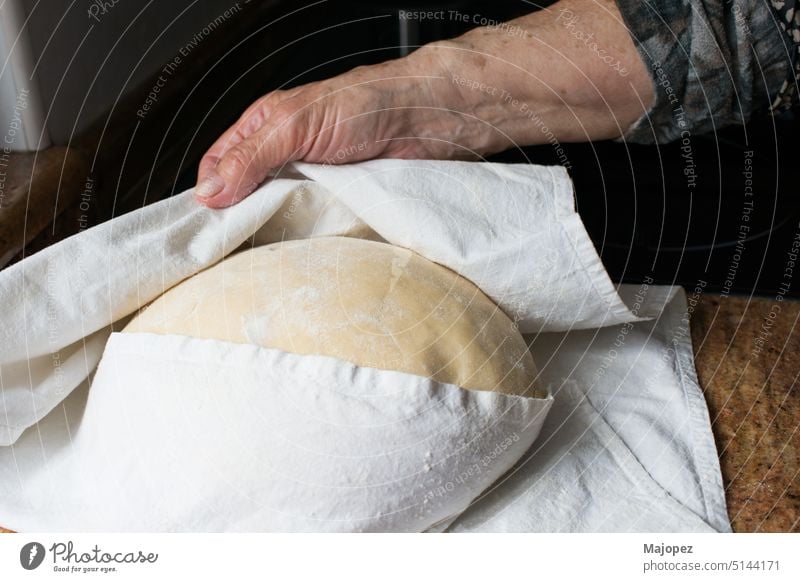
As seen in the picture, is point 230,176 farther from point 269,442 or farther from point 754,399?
point 754,399

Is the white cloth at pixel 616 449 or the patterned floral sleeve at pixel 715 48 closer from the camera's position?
the white cloth at pixel 616 449

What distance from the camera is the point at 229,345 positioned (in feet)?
1.54

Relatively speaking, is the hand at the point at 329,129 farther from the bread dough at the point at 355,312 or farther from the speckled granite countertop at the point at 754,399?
the speckled granite countertop at the point at 754,399

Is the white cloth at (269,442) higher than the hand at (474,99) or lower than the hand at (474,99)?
lower

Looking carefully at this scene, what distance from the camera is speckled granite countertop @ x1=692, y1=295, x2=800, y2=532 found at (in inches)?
22.2

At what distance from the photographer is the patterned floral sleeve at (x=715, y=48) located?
654 mm

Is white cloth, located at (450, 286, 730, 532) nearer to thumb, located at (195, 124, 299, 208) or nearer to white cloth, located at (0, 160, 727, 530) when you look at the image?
white cloth, located at (0, 160, 727, 530)

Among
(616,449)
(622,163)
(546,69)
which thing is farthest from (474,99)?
(622,163)

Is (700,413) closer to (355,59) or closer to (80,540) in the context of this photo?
(80,540)

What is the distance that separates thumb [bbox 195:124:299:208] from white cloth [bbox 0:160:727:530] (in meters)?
0.01

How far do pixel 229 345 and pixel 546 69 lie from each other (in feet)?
1.19

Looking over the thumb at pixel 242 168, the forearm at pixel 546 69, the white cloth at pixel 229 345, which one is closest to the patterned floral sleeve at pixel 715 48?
the forearm at pixel 546 69

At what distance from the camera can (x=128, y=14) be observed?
2.43ft

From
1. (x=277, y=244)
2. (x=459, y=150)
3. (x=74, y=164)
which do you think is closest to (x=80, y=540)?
(x=277, y=244)
